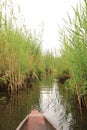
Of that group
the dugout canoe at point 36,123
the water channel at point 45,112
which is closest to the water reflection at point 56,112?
the water channel at point 45,112

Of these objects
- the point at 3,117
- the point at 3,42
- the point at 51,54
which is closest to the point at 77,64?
the point at 3,117

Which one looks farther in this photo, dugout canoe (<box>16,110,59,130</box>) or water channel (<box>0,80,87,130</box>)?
water channel (<box>0,80,87,130</box>)

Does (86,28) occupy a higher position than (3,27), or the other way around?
(3,27)

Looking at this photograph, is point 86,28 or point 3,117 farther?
point 3,117

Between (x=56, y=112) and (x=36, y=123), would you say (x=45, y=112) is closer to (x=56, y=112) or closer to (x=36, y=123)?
(x=56, y=112)

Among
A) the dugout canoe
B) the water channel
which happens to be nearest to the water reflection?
the water channel

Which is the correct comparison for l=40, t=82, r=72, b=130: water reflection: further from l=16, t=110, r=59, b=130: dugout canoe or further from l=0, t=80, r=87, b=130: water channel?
l=16, t=110, r=59, b=130: dugout canoe

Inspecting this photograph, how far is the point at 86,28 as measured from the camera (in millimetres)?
4496

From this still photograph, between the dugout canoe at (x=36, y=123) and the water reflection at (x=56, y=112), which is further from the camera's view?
the water reflection at (x=56, y=112)

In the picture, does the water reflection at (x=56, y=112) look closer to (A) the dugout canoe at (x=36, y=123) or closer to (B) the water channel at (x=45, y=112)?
(B) the water channel at (x=45, y=112)

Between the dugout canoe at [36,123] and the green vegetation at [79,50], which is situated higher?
the green vegetation at [79,50]

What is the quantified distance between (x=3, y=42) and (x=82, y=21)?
Answer: 337 centimetres

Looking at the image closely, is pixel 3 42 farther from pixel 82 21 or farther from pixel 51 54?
pixel 51 54

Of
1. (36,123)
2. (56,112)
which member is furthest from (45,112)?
(36,123)
